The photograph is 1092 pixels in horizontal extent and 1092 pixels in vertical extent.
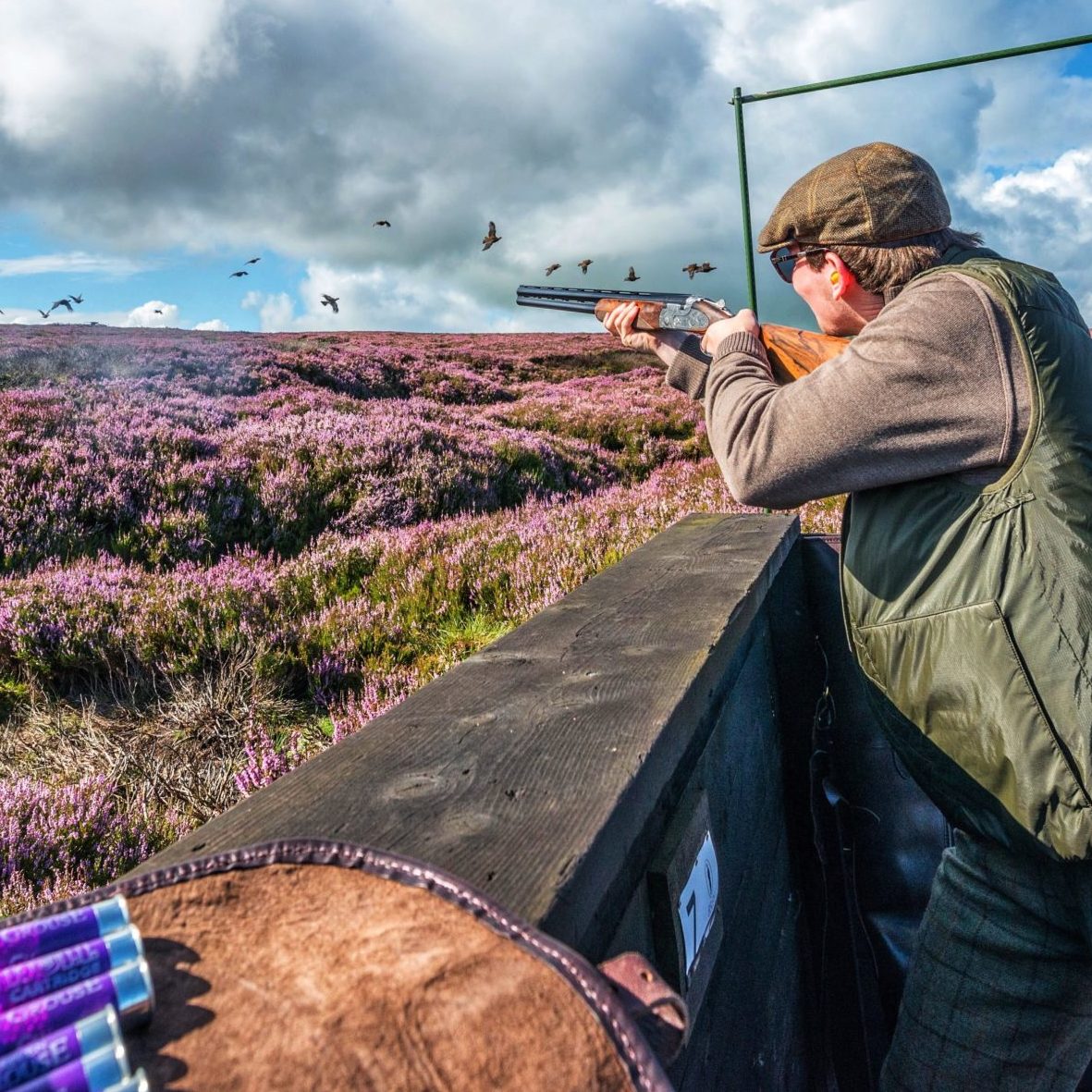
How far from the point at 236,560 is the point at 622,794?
19.6 feet

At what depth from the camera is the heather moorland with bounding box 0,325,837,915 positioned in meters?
3.17

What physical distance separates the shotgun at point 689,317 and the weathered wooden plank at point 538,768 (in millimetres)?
832

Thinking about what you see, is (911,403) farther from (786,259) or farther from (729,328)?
(729,328)

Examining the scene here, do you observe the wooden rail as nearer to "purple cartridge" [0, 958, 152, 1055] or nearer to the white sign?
the white sign

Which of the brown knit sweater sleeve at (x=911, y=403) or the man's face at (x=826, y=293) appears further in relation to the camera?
the man's face at (x=826, y=293)

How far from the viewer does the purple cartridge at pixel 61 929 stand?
2.15 feet

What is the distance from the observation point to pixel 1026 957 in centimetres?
188

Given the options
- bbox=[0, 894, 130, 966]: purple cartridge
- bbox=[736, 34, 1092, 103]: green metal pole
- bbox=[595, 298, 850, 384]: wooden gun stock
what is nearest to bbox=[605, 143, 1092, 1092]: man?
bbox=[595, 298, 850, 384]: wooden gun stock

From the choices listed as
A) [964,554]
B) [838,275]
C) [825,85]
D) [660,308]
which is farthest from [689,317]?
[825,85]

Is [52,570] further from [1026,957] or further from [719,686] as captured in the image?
[1026,957]

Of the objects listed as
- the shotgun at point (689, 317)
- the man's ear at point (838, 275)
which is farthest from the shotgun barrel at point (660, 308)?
the man's ear at point (838, 275)

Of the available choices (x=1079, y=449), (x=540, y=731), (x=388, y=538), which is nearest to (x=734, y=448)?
(x=1079, y=449)

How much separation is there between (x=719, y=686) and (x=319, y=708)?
101 inches

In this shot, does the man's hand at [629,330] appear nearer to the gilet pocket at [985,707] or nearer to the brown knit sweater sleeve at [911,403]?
the brown knit sweater sleeve at [911,403]
